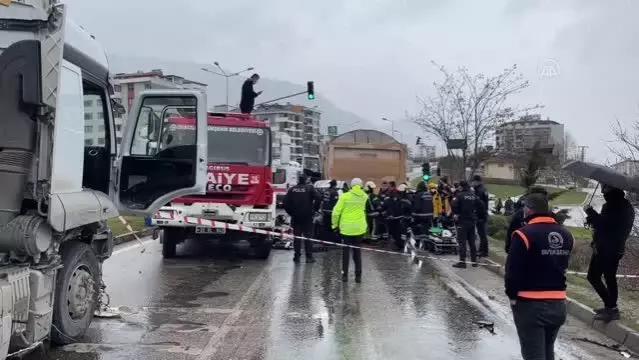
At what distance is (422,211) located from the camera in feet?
51.3

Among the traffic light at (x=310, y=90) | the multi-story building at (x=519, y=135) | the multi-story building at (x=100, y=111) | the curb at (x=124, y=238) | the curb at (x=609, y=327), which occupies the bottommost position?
the curb at (x=609, y=327)

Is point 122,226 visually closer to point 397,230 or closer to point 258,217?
point 258,217

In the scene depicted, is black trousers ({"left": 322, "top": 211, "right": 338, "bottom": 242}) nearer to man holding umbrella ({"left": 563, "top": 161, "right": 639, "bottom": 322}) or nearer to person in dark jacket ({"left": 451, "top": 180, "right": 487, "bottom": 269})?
person in dark jacket ({"left": 451, "top": 180, "right": 487, "bottom": 269})

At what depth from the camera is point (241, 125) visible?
13.1 m

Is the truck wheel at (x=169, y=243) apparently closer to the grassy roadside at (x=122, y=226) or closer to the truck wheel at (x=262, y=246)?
the truck wheel at (x=262, y=246)

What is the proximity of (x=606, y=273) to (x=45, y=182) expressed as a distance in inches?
249

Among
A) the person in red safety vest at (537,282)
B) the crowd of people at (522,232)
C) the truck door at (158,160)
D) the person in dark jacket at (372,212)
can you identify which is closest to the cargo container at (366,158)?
the crowd of people at (522,232)

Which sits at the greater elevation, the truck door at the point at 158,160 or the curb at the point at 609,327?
the truck door at the point at 158,160

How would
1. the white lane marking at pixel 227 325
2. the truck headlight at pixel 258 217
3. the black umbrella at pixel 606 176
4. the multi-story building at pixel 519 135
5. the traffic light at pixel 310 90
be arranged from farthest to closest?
→ the traffic light at pixel 310 90
the multi-story building at pixel 519 135
the truck headlight at pixel 258 217
the black umbrella at pixel 606 176
the white lane marking at pixel 227 325

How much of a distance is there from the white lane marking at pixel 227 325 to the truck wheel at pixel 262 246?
2.34m

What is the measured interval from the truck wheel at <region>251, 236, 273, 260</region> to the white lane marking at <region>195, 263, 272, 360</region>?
234 centimetres

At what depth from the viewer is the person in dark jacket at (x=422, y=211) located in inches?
613

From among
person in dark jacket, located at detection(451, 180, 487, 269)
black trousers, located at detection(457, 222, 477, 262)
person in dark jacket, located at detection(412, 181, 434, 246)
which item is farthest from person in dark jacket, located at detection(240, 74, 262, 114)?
black trousers, located at detection(457, 222, 477, 262)

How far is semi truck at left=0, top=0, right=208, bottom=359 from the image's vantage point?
5074mm
